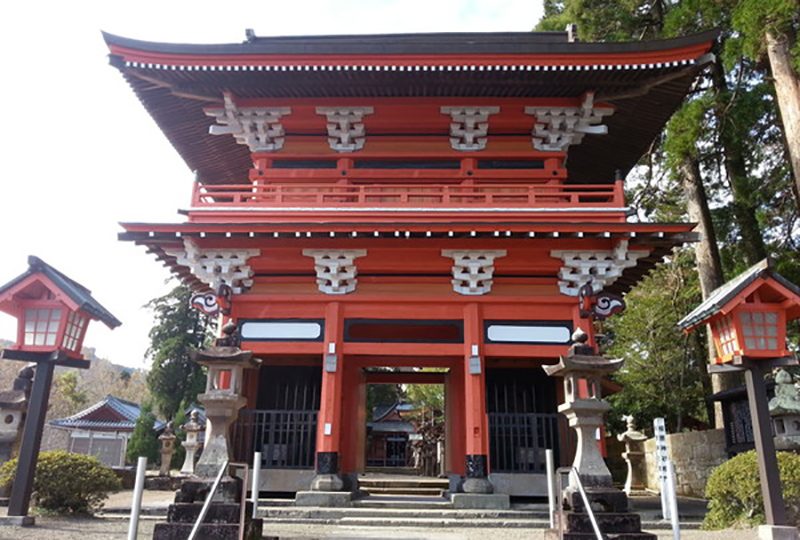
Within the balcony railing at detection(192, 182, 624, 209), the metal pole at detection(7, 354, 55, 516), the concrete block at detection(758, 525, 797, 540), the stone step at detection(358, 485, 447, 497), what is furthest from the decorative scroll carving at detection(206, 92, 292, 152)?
the concrete block at detection(758, 525, 797, 540)

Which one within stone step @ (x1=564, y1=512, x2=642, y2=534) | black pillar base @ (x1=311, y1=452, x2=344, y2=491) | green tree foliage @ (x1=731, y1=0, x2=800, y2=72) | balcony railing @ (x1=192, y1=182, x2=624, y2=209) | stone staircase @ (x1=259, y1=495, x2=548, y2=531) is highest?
green tree foliage @ (x1=731, y1=0, x2=800, y2=72)

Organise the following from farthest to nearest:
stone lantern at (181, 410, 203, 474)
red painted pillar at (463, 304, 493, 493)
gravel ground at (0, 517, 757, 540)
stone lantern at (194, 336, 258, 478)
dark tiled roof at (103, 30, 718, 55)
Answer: stone lantern at (181, 410, 203, 474), dark tiled roof at (103, 30, 718, 55), red painted pillar at (463, 304, 493, 493), gravel ground at (0, 517, 757, 540), stone lantern at (194, 336, 258, 478)

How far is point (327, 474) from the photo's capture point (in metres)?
10.2

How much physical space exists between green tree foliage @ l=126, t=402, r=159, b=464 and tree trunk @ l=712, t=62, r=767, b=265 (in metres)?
26.2

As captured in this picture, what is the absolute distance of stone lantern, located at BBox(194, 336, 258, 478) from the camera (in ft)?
22.5

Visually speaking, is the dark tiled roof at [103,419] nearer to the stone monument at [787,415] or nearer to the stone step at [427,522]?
the stone step at [427,522]

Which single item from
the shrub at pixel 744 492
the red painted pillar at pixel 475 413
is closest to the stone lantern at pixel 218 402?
the red painted pillar at pixel 475 413

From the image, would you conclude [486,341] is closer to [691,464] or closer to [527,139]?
[527,139]

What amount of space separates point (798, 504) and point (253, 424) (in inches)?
358

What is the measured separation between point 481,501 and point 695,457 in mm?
10393

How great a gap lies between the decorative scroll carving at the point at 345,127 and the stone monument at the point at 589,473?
23.7ft

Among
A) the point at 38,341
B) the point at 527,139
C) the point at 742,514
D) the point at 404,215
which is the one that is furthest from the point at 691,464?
the point at 38,341

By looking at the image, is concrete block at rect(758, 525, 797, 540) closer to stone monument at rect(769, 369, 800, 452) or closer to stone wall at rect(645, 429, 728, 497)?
stone monument at rect(769, 369, 800, 452)

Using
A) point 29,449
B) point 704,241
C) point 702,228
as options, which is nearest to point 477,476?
point 29,449
